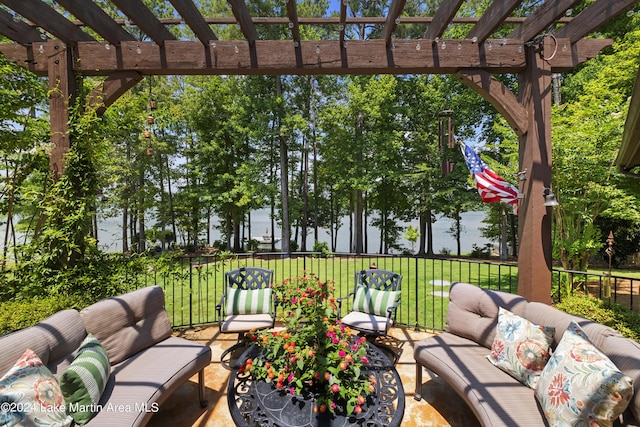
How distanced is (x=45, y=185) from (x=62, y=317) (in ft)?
6.13

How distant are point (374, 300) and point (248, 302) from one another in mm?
1546

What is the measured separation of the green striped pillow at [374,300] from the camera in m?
3.50

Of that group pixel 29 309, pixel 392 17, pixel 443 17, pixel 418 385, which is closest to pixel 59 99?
pixel 29 309

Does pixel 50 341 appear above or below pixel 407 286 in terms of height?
above

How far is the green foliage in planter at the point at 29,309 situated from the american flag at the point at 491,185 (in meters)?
4.64

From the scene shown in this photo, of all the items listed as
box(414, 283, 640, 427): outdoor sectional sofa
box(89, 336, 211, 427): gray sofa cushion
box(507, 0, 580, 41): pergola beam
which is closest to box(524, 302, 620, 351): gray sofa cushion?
box(414, 283, 640, 427): outdoor sectional sofa

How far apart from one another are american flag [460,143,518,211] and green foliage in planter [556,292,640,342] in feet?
3.96

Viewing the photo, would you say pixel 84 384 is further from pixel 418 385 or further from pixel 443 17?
pixel 443 17

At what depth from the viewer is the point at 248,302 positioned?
347 cm

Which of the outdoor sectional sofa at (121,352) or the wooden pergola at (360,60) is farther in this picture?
the wooden pergola at (360,60)

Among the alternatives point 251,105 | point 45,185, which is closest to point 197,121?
point 251,105

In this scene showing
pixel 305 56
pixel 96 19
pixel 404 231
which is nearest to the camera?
pixel 96 19

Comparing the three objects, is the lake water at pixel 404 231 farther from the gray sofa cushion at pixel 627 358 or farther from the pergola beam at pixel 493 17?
the gray sofa cushion at pixel 627 358

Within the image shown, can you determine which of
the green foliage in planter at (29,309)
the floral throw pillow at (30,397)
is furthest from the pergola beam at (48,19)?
the floral throw pillow at (30,397)
